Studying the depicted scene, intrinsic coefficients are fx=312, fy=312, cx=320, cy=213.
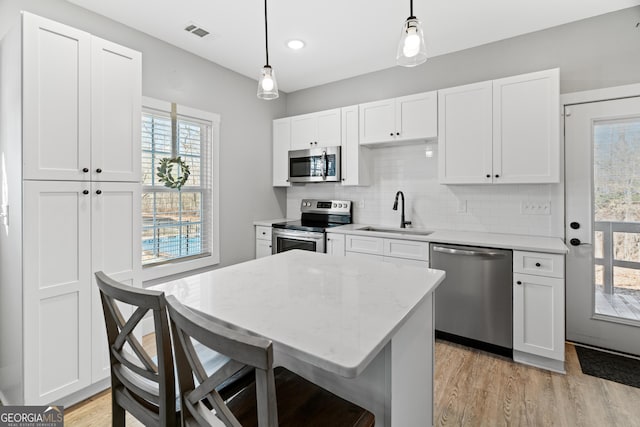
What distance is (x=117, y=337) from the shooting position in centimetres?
114

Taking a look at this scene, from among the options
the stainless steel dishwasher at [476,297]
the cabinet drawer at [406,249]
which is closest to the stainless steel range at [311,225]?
the cabinet drawer at [406,249]

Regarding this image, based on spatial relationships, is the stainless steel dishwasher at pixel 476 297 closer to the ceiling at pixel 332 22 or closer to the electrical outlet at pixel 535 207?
the electrical outlet at pixel 535 207

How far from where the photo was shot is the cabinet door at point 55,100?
1.74 metres

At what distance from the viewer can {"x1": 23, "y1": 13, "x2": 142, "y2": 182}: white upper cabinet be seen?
1756 millimetres

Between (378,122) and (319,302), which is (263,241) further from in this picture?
(319,302)

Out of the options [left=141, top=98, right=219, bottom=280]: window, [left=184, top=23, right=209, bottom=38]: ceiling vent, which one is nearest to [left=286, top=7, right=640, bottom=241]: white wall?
[left=141, top=98, right=219, bottom=280]: window

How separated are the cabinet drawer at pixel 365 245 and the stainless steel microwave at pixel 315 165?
2.64 feet

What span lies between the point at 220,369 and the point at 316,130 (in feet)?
11.2

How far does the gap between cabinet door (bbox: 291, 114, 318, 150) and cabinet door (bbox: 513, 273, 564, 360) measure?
8.53 ft

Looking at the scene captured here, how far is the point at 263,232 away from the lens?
3932mm

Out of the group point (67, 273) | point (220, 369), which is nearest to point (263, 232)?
point (67, 273)

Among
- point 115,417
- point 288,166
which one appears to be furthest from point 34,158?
point 288,166

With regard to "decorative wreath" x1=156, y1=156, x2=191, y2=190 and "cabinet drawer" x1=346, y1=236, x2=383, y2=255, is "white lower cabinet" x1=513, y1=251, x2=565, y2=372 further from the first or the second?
"decorative wreath" x1=156, y1=156, x2=191, y2=190

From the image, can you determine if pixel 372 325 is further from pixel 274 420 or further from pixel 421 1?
pixel 421 1
